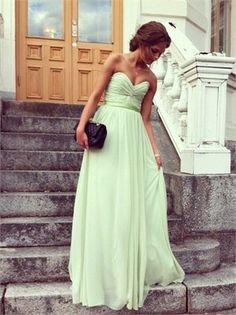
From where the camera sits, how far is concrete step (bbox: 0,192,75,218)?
12.2ft

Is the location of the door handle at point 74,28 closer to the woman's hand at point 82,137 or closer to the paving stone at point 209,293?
the woman's hand at point 82,137

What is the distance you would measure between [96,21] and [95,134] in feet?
16.2

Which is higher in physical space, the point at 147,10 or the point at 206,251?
the point at 147,10

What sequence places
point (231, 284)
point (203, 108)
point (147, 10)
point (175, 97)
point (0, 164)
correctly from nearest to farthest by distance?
point (231, 284) < point (203, 108) < point (0, 164) < point (175, 97) < point (147, 10)

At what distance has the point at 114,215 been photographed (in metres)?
2.85

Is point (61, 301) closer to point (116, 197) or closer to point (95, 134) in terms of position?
point (116, 197)

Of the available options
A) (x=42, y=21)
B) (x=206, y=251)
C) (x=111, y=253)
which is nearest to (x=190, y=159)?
(x=206, y=251)

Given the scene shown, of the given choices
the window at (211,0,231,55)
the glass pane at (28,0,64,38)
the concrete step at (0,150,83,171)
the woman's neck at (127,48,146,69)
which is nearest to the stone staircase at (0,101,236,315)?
the concrete step at (0,150,83,171)

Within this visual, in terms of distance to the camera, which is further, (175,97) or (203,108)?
(175,97)

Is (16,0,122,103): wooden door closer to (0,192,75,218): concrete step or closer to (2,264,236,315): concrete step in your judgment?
(0,192,75,218): concrete step

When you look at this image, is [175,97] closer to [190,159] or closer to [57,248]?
[190,159]

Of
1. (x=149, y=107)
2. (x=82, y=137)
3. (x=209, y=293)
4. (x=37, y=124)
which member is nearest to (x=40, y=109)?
(x=37, y=124)

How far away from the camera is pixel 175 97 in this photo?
4.61 metres

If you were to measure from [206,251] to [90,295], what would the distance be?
1165 mm
